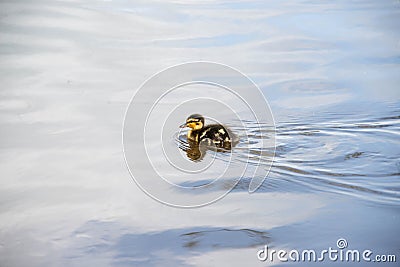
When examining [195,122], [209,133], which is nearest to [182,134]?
[195,122]

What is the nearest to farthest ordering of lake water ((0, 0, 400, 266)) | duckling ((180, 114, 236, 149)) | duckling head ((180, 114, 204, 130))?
lake water ((0, 0, 400, 266))
duckling ((180, 114, 236, 149))
duckling head ((180, 114, 204, 130))

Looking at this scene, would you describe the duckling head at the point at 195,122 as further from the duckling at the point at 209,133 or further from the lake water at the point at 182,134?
the lake water at the point at 182,134

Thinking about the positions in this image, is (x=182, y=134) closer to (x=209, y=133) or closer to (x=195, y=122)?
(x=195, y=122)

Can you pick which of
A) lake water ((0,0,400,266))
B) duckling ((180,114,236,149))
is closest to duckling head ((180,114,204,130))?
duckling ((180,114,236,149))

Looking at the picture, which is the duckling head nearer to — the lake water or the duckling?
the duckling

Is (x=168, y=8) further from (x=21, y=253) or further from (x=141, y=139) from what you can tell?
(x=21, y=253)

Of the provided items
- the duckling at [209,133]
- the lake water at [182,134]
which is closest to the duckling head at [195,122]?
the duckling at [209,133]

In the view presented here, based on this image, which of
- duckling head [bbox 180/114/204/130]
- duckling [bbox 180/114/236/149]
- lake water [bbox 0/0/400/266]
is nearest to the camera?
lake water [bbox 0/0/400/266]
